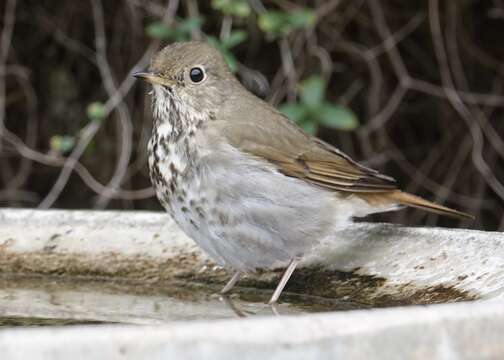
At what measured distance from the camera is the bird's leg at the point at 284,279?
288cm

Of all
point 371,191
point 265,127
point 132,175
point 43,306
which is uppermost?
point 265,127

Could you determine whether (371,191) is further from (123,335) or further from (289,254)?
(123,335)

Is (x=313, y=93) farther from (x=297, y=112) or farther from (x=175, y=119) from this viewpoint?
(x=175, y=119)

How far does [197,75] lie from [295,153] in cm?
43

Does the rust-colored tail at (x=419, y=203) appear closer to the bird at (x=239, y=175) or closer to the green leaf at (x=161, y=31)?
the bird at (x=239, y=175)

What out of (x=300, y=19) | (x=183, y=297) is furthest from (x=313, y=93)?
(x=183, y=297)

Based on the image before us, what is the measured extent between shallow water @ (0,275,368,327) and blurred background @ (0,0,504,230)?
6.54 feet

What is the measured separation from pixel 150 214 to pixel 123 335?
1811mm

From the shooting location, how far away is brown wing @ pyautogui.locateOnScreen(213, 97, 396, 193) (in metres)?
3.07

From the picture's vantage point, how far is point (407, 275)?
264 cm

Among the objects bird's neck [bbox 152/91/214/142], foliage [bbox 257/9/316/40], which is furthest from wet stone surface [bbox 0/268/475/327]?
foliage [bbox 257/9/316/40]

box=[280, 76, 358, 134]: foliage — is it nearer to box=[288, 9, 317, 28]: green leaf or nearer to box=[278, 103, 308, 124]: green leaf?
box=[278, 103, 308, 124]: green leaf

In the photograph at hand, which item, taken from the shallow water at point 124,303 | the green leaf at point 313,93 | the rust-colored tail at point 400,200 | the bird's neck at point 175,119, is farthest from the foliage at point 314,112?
the shallow water at point 124,303

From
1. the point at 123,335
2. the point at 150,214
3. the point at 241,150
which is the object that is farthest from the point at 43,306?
the point at 123,335
